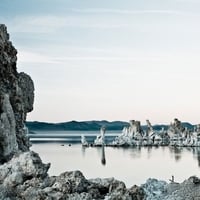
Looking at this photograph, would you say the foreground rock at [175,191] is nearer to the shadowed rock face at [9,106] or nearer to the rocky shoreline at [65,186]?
the rocky shoreline at [65,186]

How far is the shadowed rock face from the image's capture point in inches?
822

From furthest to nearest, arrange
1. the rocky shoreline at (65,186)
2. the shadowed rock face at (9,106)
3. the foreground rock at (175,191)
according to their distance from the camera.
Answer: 1. the shadowed rock face at (9,106)
2. the foreground rock at (175,191)
3. the rocky shoreline at (65,186)

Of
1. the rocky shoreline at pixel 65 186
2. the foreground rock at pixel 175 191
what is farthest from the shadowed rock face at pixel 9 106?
the foreground rock at pixel 175 191

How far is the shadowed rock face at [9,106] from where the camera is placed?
20875 mm

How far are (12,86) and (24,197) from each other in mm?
10086

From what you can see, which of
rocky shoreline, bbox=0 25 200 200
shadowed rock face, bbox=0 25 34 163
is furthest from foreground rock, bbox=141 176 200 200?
shadowed rock face, bbox=0 25 34 163

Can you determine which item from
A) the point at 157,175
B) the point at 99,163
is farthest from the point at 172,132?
the point at 157,175

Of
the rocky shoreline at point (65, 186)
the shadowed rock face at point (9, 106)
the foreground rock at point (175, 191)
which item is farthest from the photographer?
the shadowed rock face at point (9, 106)

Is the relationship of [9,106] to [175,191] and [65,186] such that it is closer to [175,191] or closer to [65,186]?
[175,191]

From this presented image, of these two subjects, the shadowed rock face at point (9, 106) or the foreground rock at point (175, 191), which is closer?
the foreground rock at point (175, 191)

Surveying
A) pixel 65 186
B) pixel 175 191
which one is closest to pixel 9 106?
pixel 175 191

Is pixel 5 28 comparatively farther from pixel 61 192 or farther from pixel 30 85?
pixel 61 192

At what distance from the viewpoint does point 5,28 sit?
2358 cm

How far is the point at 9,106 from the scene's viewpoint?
22047mm
